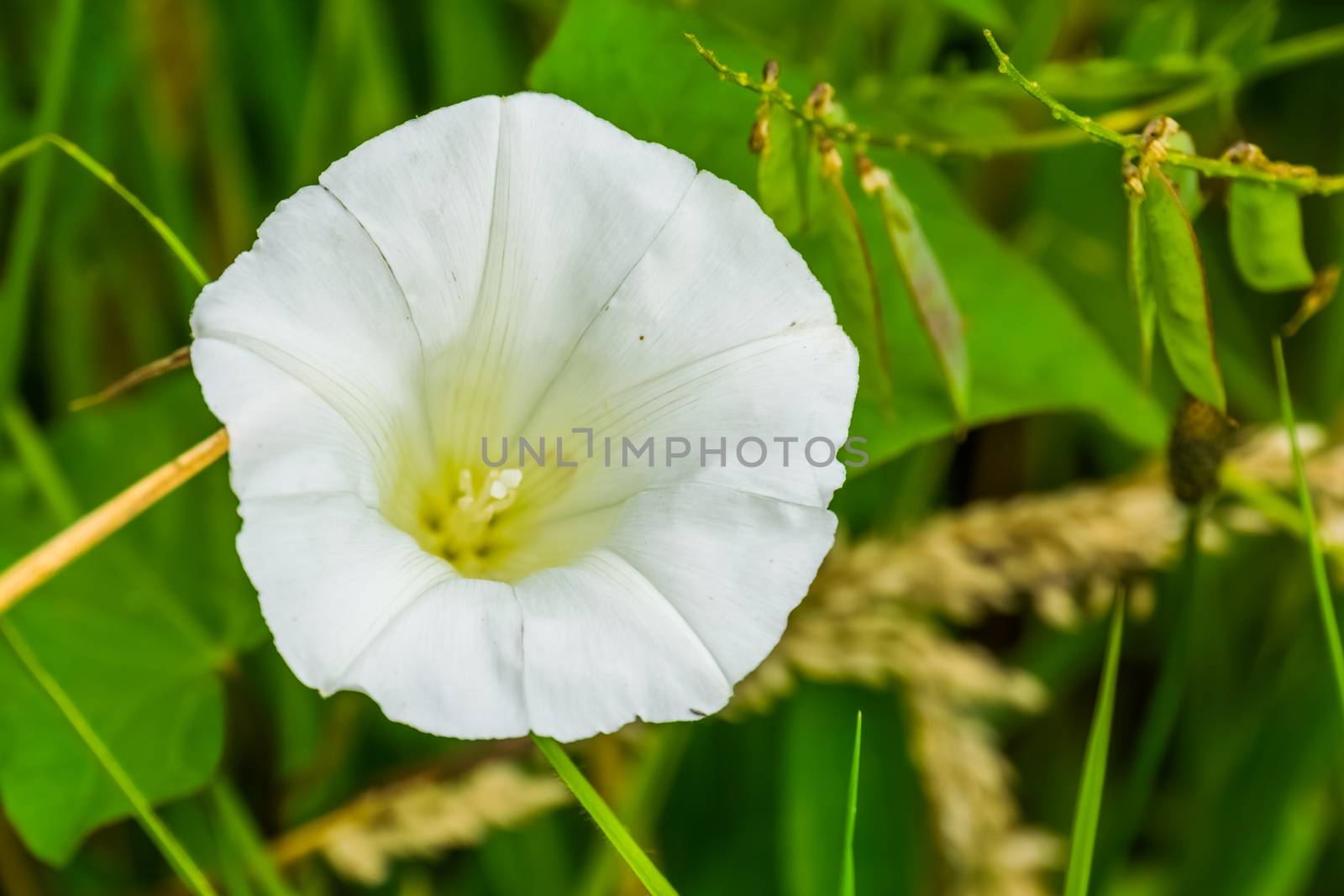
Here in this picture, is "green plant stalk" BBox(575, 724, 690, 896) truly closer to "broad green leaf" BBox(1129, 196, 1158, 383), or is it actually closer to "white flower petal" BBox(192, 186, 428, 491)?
"white flower petal" BBox(192, 186, 428, 491)

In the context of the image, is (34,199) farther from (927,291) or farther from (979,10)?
(979,10)

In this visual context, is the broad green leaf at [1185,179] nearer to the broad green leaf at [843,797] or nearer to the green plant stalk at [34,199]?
the broad green leaf at [843,797]

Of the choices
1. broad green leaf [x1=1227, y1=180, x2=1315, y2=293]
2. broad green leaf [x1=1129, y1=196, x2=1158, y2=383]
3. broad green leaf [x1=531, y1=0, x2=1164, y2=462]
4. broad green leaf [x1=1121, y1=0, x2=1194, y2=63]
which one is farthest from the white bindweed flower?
broad green leaf [x1=1121, y1=0, x2=1194, y2=63]

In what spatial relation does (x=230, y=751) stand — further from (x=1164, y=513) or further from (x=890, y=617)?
(x=1164, y=513)

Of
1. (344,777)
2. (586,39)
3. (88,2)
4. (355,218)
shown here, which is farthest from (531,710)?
(88,2)

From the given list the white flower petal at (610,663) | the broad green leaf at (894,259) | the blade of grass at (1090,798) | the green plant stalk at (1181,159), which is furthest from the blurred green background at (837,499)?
the white flower petal at (610,663)

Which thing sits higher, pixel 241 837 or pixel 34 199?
pixel 34 199

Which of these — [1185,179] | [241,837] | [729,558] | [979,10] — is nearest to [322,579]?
[729,558]
